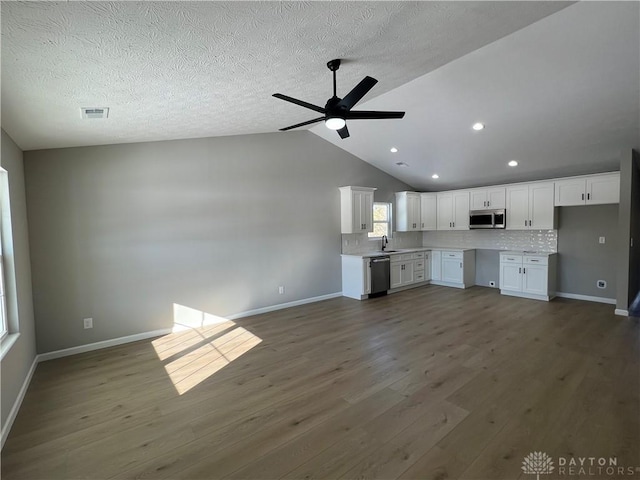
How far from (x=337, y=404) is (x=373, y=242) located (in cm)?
473

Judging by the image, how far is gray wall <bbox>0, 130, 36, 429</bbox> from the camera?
8.10ft

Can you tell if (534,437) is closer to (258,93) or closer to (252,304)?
(258,93)

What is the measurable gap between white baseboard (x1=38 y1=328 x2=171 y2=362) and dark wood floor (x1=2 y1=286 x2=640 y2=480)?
12 cm

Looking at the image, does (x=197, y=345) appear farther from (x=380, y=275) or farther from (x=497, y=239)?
(x=497, y=239)

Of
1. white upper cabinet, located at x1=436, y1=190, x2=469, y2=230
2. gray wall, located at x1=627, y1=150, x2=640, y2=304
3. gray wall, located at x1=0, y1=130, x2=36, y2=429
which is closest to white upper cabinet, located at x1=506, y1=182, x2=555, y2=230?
white upper cabinet, located at x1=436, y1=190, x2=469, y2=230

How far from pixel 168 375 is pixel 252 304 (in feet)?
6.80

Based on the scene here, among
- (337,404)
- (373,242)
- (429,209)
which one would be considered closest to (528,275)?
(429,209)

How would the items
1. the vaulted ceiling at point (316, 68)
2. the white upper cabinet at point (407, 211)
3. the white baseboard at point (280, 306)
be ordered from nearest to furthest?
the vaulted ceiling at point (316, 68) → the white baseboard at point (280, 306) → the white upper cabinet at point (407, 211)

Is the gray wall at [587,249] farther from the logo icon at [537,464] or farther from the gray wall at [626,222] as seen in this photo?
the logo icon at [537,464]

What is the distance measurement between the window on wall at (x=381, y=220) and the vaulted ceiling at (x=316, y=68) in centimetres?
244

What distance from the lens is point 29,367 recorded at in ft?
10.2

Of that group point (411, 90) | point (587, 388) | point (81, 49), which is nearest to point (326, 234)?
point (411, 90)

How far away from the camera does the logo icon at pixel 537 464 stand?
5.98ft

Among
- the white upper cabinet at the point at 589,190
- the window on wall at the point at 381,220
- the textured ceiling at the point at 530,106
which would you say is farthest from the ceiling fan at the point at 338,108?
the white upper cabinet at the point at 589,190
